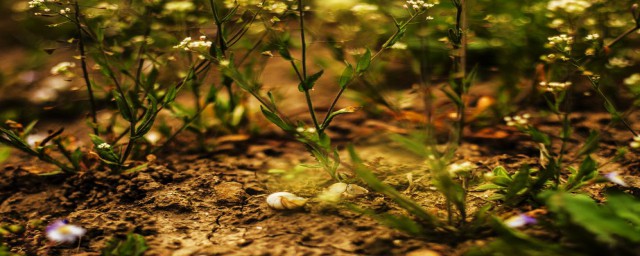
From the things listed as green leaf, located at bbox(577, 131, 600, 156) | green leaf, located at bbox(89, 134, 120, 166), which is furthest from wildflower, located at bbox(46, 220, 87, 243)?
green leaf, located at bbox(577, 131, 600, 156)

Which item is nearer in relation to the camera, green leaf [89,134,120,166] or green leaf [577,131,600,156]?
green leaf [577,131,600,156]

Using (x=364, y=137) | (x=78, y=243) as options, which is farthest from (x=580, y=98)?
(x=78, y=243)

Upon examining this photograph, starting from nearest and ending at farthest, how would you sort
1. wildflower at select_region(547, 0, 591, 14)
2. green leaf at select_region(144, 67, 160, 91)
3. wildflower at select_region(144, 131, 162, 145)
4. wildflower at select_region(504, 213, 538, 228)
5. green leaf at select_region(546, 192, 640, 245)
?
green leaf at select_region(546, 192, 640, 245)
wildflower at select_region(504, 213, 538, 228)
wildflower at select_region(547, 0, 591, 14)
green leaf at select_region(144, 67, 160, 91)
wildflower at select_region(144, 131, 162, 145)

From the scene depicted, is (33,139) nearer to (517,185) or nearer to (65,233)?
(65,233)

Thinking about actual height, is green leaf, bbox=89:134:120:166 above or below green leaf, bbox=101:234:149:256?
above

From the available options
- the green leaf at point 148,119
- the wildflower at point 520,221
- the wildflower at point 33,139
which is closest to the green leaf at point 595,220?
the wildflower at point 520,221

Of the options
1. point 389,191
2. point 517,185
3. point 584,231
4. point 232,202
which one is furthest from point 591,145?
point 232,202

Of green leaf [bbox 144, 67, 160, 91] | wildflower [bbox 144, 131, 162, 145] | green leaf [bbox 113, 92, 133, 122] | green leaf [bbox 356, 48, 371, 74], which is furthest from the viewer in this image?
wildflower [bbox 144, 131, 162, 145]

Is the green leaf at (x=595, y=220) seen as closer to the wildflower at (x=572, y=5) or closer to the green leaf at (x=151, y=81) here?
the wildflower at (x=572, y=5)

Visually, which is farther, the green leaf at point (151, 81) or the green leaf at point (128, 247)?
the green leaf at point (151, 81)

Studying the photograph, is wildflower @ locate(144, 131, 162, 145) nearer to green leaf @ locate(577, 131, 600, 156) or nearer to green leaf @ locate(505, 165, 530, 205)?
green leaf @ locate(505, 165, 530, 205)

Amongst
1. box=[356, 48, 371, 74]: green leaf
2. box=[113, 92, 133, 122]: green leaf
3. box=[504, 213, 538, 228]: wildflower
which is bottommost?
box=[504, 213, 538, 228]: wildflower
